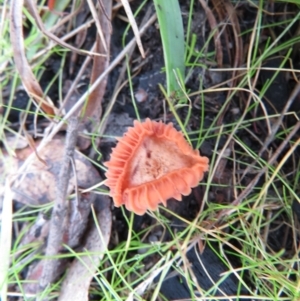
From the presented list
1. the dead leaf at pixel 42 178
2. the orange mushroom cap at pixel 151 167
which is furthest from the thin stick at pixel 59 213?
the orange mushroom cap at pixel 151 167

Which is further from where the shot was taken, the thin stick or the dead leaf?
the dead leaf

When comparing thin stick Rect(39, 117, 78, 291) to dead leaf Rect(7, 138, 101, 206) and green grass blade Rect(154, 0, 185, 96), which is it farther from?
green grass blade Rect(154, 0, 185, 96)

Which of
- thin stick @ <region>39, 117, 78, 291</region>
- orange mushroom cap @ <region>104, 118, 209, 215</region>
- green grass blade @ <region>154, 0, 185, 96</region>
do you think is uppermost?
green grass blade @ <region>154, 0, 185, 96</region>

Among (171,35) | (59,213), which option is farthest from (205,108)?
(59,213)

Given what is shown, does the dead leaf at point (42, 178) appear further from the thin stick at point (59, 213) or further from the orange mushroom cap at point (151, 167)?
the orange mushroom cap at point (151, 167)

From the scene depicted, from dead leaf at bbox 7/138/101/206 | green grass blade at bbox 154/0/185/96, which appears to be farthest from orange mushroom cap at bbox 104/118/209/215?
dead leaf at bbox 7/138/101/206

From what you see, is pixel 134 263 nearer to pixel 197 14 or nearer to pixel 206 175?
pixel 206 175
